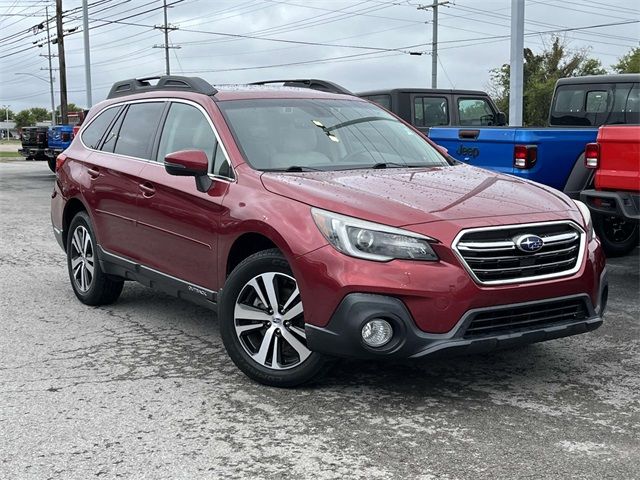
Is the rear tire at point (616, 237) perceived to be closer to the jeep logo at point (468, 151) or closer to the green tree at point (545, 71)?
the jeep logo at point (468, 151)

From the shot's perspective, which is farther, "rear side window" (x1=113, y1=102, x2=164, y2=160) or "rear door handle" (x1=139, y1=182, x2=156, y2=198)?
"rear side window" (x1=113, y1=102, x2=164, y2=160)

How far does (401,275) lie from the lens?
3994mm

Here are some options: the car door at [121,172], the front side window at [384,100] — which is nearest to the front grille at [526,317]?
the car door at [121,172]

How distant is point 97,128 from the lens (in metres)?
6.91

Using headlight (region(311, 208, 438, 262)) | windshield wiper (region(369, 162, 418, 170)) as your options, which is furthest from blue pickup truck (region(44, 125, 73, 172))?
headlight (region(311, 208, 438, 262))

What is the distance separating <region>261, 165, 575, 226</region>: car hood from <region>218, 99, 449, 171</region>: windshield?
24 cm

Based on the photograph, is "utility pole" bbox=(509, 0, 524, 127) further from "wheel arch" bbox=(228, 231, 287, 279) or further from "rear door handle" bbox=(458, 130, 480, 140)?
"wheel arch" bbox=(228, 231, 287, 279)

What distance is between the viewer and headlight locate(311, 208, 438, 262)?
4047mm

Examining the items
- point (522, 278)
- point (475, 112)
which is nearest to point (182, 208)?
point (522, 278)

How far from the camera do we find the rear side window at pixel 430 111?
41.7 ft

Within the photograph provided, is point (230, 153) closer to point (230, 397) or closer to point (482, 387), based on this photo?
point (230, 397)

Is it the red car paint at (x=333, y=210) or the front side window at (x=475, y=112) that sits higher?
the front side window at (x=475, y=112)

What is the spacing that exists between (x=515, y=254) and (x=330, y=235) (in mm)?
965

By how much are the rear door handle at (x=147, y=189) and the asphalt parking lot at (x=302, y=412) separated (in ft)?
3.33
